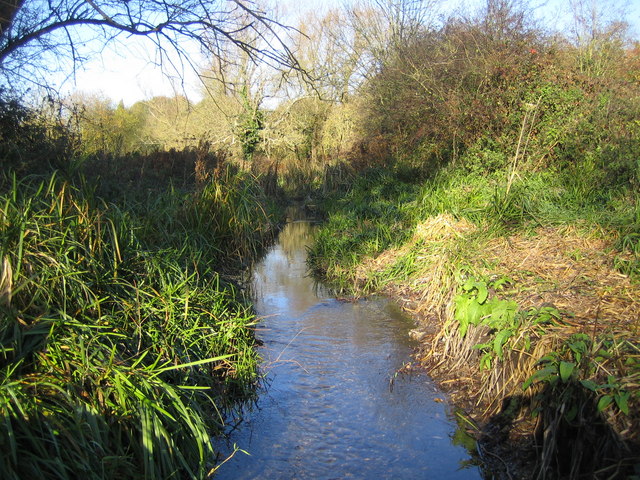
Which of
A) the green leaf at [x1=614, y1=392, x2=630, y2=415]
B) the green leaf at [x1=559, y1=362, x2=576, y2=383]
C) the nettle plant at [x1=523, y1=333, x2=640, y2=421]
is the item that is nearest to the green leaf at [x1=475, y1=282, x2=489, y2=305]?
the nettle plant at [x1=523, y1=333, x2=640, y2=421]

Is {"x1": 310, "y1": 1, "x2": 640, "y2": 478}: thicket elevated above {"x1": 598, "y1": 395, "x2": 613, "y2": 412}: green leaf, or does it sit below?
above

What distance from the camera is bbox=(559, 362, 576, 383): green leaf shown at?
3.27 metres

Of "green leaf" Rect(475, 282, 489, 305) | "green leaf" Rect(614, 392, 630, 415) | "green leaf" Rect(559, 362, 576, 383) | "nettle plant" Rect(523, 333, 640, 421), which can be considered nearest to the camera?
"green leaf" Rect(614, 392, 630, 415)

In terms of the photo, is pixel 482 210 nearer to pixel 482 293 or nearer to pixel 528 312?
pixel 482 293

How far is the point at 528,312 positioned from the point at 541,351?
56 cm

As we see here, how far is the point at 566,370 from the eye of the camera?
330 centimetres

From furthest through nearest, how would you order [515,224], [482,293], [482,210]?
[482,210] → [515,224] → [482,293]

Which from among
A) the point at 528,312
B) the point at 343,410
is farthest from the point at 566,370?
the point at 343,410

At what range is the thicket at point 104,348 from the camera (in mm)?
2883

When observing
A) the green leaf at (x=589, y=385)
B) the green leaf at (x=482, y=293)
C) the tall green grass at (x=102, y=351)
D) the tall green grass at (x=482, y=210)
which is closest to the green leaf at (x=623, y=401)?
the green leaf at (x=589, y=385)

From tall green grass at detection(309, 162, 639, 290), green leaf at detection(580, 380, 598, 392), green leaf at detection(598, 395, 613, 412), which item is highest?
tall green grass at detection(309, 162, 639, 290)

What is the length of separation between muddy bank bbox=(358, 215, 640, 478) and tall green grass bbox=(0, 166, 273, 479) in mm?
1953

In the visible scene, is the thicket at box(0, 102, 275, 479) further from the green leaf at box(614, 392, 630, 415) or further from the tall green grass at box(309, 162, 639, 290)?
the tall green grass at box(309, 162, 639, 290)

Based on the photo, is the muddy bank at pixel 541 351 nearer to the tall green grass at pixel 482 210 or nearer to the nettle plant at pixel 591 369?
the nettle plant at pixel 591 369
